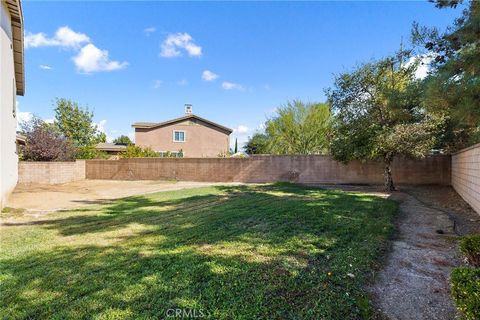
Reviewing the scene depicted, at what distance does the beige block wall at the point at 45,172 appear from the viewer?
1275 centimetres

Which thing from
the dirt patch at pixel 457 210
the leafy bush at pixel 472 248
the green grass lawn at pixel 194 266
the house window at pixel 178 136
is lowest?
the dirt patch at pixel 457 210

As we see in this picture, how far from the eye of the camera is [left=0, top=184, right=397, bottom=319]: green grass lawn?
213 centimetres

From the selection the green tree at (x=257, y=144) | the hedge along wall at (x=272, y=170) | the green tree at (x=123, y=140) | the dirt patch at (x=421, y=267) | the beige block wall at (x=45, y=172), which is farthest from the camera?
the green tree at (x=123, y=140)

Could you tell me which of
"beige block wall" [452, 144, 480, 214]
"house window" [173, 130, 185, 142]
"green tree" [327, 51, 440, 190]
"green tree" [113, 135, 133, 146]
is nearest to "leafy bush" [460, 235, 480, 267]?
"beige block wall" [452, 144, 480, 214]

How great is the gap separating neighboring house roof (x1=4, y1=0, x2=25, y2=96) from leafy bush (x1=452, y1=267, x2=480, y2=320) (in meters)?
12.0

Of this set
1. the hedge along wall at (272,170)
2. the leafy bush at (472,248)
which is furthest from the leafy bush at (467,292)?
the hedge along wall at (272,170)

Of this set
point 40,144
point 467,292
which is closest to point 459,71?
point 467,292

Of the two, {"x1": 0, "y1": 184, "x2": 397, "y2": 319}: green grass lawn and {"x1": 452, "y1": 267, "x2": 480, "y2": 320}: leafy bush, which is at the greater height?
{"x1": 452, "y1": 267, "x2": 480, "y2": 320}: leafy bush

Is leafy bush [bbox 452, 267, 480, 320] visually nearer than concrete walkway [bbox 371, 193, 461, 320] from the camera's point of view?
Yes

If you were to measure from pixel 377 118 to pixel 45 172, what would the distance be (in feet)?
54.3

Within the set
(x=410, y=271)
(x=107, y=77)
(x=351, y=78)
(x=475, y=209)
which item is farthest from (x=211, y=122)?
(x=410, y=271)

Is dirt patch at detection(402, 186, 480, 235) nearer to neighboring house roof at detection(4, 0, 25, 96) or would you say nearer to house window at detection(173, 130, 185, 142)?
neighboring house roof at detection(4, 0, 25, 96)

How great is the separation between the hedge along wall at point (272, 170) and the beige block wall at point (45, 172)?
7.43ft

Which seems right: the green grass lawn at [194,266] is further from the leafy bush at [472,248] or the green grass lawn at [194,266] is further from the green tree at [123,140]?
the green tree at [123,140]
